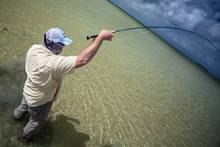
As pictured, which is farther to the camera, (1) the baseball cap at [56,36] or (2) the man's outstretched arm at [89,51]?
(1) the baseball cap at [56,36]

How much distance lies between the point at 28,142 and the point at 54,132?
2.21 ft

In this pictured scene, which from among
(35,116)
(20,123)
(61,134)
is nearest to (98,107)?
(61,134)

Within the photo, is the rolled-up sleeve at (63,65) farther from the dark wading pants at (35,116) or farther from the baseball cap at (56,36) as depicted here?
the dark wading pants at (35,116)

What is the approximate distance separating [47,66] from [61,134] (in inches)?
89.0

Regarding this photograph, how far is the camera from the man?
279 centimetres

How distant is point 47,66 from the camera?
119 inches

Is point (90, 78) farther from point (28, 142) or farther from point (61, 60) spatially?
point (61, 60)

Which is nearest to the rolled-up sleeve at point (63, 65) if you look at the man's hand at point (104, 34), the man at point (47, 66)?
the man at point (47, 66)

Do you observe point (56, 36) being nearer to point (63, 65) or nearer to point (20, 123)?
point (63, 65)

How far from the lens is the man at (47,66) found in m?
2.79

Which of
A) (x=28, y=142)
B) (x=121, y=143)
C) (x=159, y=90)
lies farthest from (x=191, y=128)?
(x=28, y=142)

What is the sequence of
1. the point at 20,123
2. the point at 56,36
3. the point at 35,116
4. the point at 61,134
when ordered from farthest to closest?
1. the point at 61,134
2. the point at 20,123
3. the point at 35,116
4. the point at 56,36

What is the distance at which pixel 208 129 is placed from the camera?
33.3ft

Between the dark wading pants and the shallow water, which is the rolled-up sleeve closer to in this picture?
the dark wading pants
